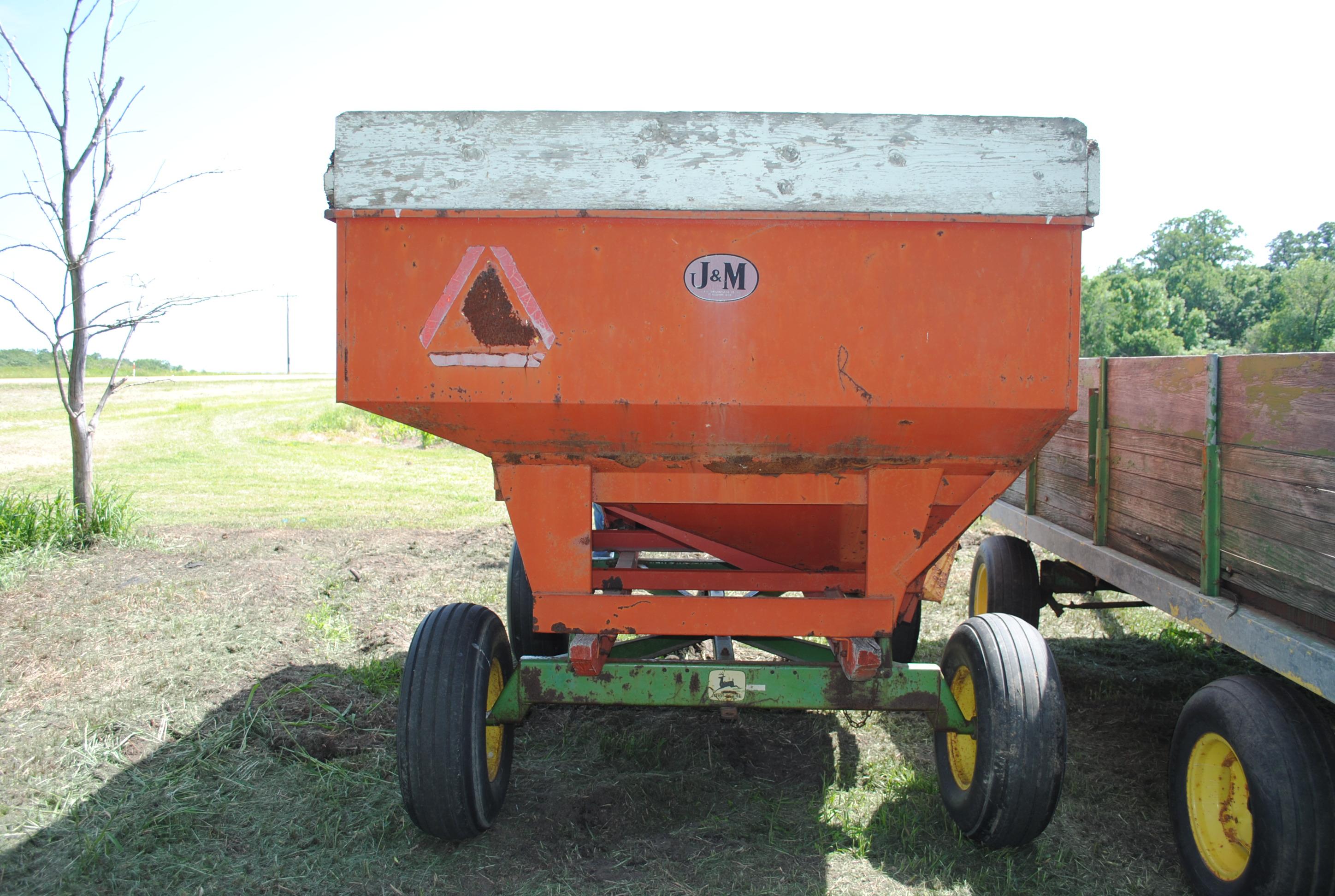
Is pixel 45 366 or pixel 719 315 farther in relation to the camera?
pixel 45 366

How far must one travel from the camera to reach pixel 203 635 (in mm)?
5438

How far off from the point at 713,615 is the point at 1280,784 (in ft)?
6.02

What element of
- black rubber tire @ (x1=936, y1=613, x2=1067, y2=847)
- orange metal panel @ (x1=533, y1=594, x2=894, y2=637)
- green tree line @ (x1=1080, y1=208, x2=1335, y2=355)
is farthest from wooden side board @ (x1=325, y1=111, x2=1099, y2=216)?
green tree line @ (x1=1080, y1=208, x2=1335, y2=355)

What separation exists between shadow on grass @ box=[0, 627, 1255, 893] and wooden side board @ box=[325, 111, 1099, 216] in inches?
92.3

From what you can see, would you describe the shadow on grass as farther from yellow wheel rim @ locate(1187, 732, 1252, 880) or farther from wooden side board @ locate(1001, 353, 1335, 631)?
wooden side board @ locate(1001, 353, 1335, 631)

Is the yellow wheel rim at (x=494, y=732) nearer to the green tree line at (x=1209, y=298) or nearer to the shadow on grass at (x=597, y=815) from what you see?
the shadow on grass at (x=597, y=815)

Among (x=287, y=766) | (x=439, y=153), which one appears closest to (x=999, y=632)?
(x=439, y=153)

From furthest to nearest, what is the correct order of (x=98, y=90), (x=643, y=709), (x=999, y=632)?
(x=98, y=90)
(x=643, y=709)
(x=999, y=632)

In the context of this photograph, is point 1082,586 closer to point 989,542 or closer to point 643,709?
point 989,542

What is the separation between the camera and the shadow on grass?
10.2 feet

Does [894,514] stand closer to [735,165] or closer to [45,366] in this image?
[735,165]

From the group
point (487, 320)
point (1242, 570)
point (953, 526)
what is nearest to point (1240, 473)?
point (1242, 570)

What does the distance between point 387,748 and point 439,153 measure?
2.73m

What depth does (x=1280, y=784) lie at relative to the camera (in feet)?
8.61
